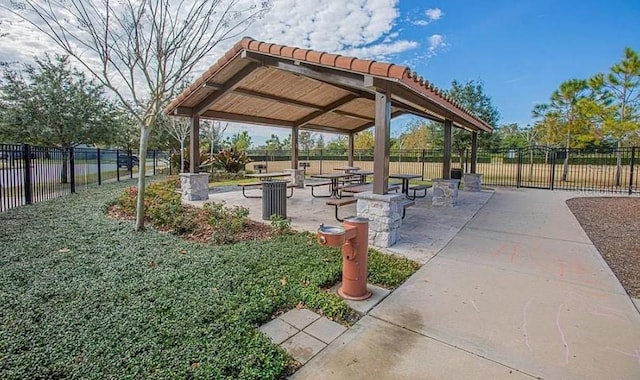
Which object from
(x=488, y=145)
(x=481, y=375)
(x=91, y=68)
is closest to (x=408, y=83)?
(x=481, y=375)

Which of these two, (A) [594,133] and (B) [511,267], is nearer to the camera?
(B) [511,267]

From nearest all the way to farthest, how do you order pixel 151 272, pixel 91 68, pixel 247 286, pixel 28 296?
pixel 28 296 < pixel 247 286 < pixel 151 272 < pixel 91 68

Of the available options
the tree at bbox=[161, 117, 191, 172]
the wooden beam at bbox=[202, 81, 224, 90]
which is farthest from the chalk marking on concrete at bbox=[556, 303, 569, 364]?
the tree at bbox=[161, 117, 191, 172]

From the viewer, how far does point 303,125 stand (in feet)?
39.5

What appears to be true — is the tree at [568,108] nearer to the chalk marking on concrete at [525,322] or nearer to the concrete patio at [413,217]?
the concrete patio at [413,217]

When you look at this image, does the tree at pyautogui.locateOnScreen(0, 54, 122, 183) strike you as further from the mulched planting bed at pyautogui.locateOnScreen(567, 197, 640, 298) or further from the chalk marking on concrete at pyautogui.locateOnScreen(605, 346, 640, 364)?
the mulched planting bed at pyautogui.locateOnScreen(567, 197, 640, 298)

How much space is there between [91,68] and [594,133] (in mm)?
21220

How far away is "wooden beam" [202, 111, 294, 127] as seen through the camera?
915cm

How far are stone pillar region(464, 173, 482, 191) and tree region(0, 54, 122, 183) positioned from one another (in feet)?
50.7

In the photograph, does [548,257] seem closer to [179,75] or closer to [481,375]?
[481,375]

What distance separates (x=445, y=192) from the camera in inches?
343

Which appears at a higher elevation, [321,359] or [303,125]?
[303,125]

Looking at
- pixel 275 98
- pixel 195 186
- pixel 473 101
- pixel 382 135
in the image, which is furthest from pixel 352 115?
pixel 473 101

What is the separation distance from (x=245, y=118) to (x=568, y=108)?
713 inches
